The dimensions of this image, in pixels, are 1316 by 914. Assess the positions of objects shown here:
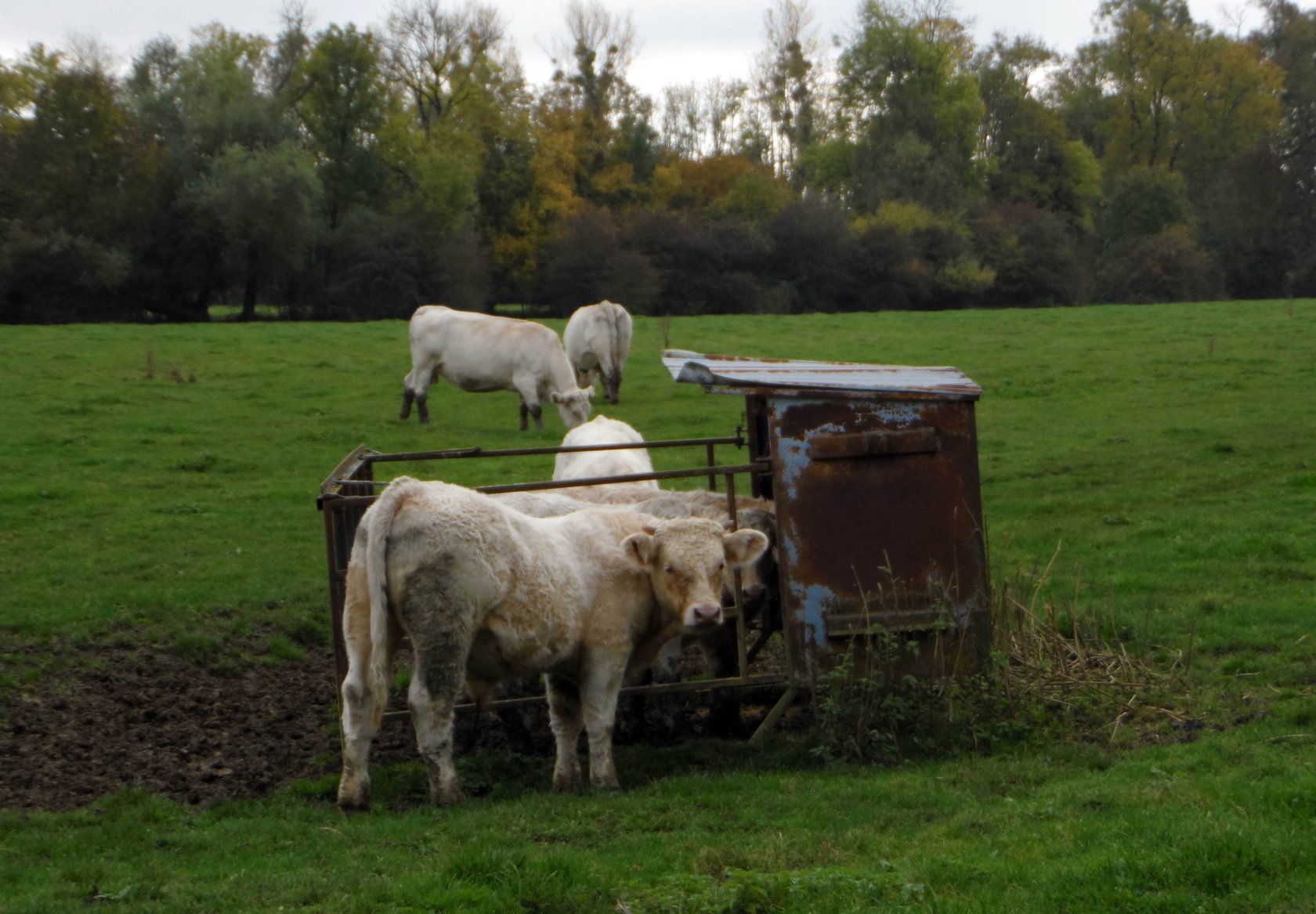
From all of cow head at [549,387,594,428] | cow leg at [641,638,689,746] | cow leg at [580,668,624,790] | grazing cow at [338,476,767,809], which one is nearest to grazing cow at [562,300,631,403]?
cow head at [549,387,594,428]

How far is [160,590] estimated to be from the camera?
11500 millimetres

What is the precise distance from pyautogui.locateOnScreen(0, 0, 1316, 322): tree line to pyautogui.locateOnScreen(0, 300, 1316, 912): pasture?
16762 millimetres

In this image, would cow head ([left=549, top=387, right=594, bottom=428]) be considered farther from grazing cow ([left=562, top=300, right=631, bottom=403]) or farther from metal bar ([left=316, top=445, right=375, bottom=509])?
metal bar ([left=316, top=445, right=375, bottom=509])

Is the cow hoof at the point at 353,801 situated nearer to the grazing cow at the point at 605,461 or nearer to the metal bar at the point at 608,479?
the metal bar at the point at 608,479

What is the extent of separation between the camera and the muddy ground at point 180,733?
7371 mm

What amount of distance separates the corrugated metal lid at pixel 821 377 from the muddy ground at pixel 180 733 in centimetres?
221

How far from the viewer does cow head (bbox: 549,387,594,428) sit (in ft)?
62.6

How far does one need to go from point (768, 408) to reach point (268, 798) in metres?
3.33

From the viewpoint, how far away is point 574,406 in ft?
63.3

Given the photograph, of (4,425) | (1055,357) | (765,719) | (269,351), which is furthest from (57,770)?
(1055,357)

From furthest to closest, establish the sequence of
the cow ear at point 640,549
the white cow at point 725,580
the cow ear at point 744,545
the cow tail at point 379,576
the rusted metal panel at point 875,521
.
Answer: the white cow at point 725,580, the rusted metal panel at point 875,521, the cow ear at point 744,545, the cow ear at point 640,549, the cow tail at point 379,576

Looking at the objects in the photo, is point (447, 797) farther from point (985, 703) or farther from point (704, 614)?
point (985, 703)

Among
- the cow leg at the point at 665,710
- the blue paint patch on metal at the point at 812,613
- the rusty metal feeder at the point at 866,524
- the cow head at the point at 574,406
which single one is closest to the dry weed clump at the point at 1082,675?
the rusty metal feeder at the point at 866,524

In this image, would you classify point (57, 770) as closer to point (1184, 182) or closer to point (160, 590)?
point (160, 590)
